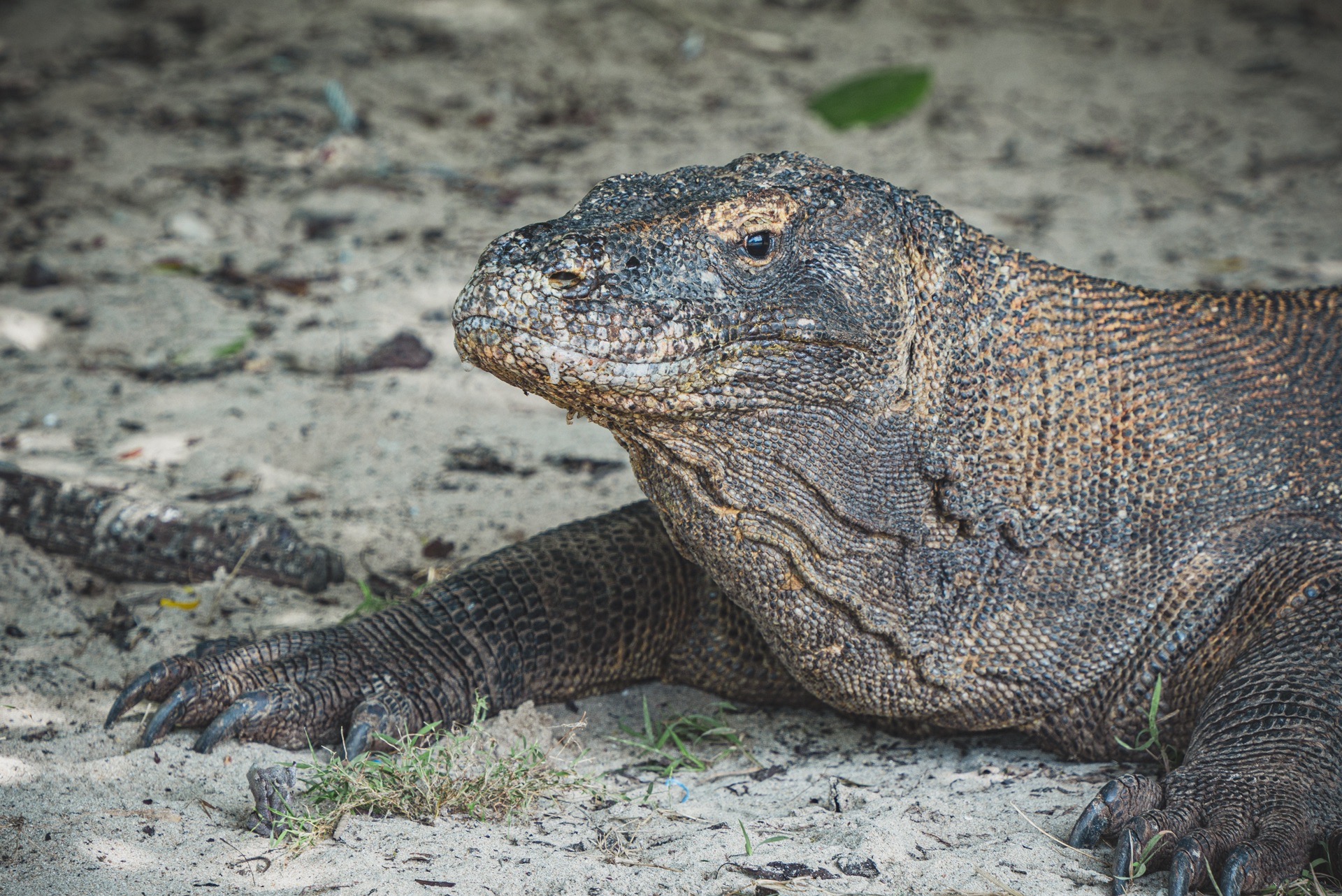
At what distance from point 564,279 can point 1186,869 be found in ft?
6.00

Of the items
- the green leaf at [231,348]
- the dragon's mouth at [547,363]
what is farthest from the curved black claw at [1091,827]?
the green leaf at [231,348]

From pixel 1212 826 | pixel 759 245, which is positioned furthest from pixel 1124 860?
pixel 759 245

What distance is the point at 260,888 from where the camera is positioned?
2.84 metres

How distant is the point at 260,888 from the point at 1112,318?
2540 millimetres

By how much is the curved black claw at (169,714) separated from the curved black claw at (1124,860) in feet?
7.85

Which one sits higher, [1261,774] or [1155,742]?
[1261,774]

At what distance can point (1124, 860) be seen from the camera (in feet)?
9.45

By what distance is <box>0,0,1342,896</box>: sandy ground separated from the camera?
3.15 meters

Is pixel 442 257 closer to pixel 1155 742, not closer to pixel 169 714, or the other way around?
pixel 169 714

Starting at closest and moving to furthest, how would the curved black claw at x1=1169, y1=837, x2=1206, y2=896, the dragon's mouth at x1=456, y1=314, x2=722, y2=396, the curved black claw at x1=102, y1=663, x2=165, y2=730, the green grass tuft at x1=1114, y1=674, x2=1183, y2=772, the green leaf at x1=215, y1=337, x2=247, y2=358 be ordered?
Answer: the dragon's mouth at x1=456, y1=314, x2=722, y2=396
the curved black claw at x1=1169, y1=837, x2=1206, y2=896
the green grass tuft at x1=1114, y1=674, x2=1183, y2=772
the curved black claw at x1=102, y1=663, x2=165, y2=730
the green leaf at x1=215, y1=337, x2=247, y2=358

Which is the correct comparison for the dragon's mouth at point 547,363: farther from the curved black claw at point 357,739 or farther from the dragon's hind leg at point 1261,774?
the dragon's hind leg at point 1261,774

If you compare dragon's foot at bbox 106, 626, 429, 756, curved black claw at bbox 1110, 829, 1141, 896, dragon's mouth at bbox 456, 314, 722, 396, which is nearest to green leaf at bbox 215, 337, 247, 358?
dragon's foot at bbox 106, 626, 429, 756

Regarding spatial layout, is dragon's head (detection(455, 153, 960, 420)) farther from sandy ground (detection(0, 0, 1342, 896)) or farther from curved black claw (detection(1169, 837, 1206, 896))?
curved black claw (detection(1169, 837, 1206, 896))

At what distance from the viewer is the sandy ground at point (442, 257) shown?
10.3 feet
